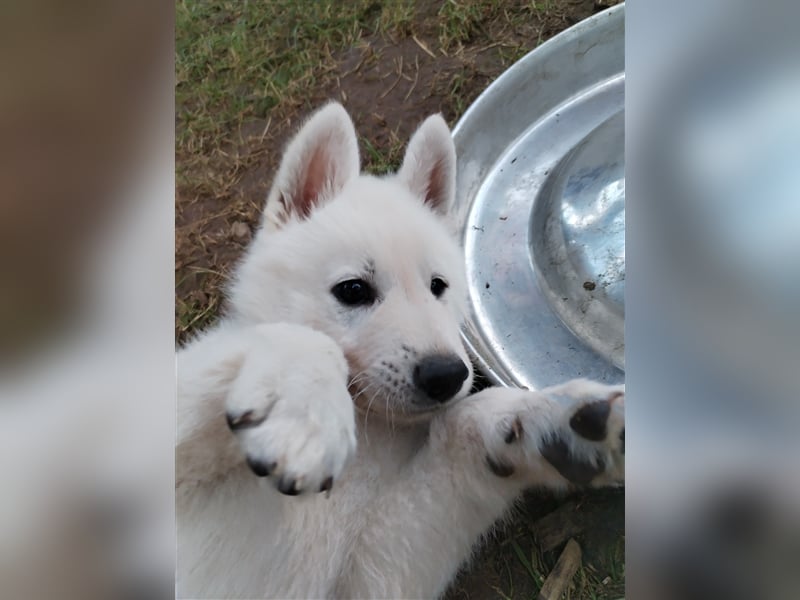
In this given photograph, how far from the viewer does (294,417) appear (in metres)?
0.82

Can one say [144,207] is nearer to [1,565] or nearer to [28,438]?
[28,438]

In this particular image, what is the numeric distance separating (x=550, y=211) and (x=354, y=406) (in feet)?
1.56

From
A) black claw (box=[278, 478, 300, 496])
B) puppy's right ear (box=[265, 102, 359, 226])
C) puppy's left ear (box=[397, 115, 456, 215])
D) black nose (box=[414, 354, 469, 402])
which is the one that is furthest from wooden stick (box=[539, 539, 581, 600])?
puppy's right ear (box=[265, 102, 359, 226])

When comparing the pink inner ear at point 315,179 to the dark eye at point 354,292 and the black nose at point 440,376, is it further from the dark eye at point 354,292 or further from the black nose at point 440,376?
the black nose at point 440,376

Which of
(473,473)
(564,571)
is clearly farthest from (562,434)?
(564,571)

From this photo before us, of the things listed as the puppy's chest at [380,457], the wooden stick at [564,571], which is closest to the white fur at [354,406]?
the puppy's chest at [380,457]

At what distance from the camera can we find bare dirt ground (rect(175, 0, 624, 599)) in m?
1.08

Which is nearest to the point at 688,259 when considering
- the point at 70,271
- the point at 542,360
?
the point at 542,360

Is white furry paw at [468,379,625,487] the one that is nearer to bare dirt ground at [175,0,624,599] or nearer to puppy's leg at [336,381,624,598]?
puppy's leg at [336,381,624,598]

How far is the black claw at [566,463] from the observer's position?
2.88ft

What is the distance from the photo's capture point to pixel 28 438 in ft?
3.46

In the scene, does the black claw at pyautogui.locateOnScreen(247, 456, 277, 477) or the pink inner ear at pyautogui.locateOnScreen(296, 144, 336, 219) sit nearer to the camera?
the black claw at pyautogui.locateOnScreen(247, 456, 277, 477)

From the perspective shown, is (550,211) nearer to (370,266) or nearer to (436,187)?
(436,187)

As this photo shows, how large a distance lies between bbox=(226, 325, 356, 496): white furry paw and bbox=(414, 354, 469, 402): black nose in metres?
0.12
